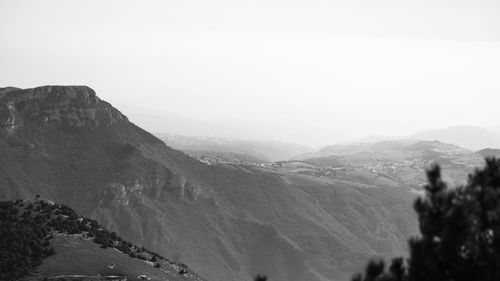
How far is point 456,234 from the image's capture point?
31.7 metres

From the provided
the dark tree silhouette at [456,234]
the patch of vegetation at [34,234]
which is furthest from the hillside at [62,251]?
the dark tree silhouette at [456,234]

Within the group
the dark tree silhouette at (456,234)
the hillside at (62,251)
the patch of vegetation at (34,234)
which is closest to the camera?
the dark tree silhouette at (456,234)

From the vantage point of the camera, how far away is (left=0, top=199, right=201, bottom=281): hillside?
10061cm

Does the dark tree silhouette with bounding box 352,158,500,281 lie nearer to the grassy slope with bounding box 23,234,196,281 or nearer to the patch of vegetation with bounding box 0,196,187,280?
the grassy slope with bounding box 23,234,196,281

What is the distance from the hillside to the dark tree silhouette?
76602 millimetres

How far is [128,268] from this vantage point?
361 feet

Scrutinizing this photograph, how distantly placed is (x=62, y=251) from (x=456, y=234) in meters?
90.6

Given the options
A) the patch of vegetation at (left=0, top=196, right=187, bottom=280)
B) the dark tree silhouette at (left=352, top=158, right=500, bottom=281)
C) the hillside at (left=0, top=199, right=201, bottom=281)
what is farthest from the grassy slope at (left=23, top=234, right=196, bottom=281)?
the dark tree silhouette at (left=352, top=158, right=500, bottom=281)

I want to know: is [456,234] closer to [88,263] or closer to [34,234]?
[88,263]

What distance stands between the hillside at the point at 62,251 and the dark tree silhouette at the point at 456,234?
76602 millimetres

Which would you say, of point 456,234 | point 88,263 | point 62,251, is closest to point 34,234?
point 62,251

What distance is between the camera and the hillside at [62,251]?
100606 millimetres

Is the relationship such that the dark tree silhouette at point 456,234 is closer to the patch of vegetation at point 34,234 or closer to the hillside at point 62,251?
the hillside at point 62,251

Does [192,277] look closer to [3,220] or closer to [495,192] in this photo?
[3,220]
